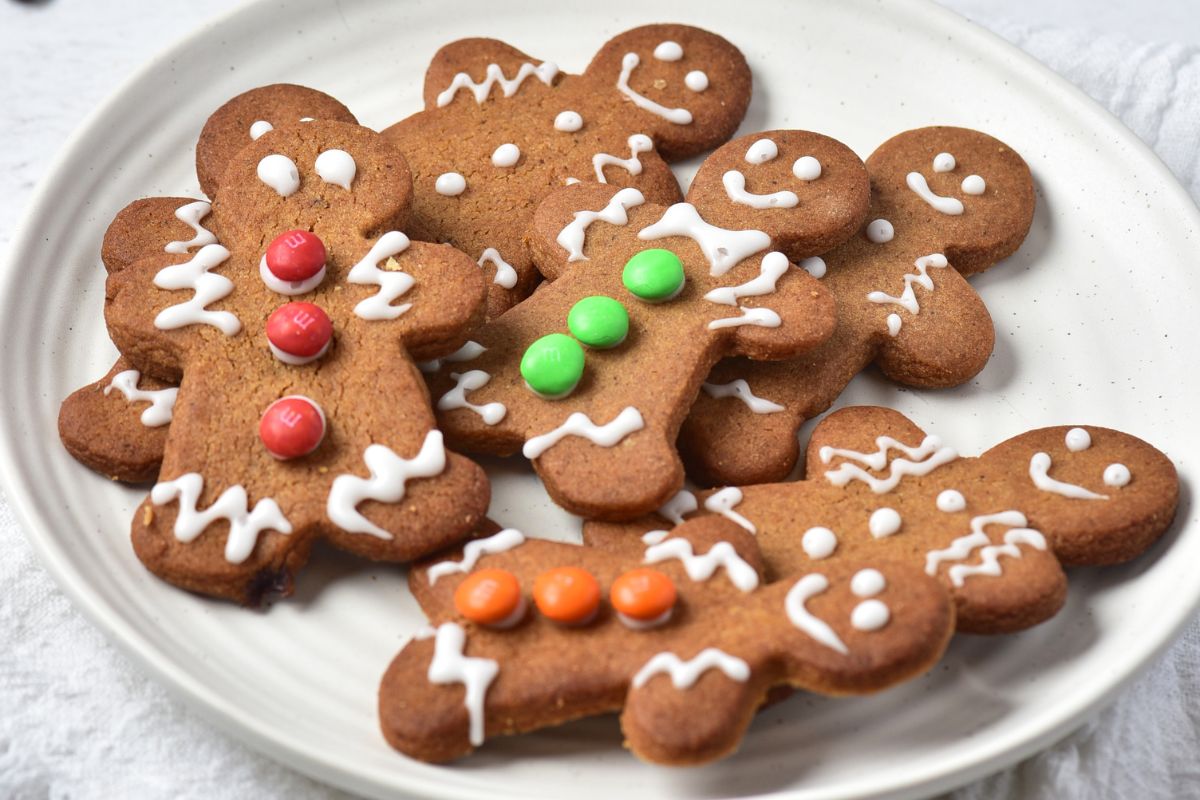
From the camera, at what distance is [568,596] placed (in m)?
2.21

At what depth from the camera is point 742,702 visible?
2146 millimetres

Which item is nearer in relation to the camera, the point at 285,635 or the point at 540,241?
the point at 285,635

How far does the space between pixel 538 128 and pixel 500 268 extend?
16.5 inches

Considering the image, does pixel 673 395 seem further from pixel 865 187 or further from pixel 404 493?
pixel 865 187

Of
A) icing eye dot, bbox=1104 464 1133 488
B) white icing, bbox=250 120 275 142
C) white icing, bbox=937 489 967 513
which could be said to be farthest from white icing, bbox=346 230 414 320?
icing eye dot, bbox=1104 464 1133 488

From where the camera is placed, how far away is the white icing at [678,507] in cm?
251

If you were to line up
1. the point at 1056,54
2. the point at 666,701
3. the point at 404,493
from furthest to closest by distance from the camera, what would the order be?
the point at 1056,54 < the point at 404,493 < the point at 666,701

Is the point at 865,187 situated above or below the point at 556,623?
above

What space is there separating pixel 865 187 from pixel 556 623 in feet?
3.87

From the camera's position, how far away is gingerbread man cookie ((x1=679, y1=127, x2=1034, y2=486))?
8.66ft

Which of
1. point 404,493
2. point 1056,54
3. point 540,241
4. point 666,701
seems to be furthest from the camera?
point 1056,54

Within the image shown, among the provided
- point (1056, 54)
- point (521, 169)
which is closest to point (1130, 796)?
point (521, 169)

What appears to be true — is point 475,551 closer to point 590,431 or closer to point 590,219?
point 590,431

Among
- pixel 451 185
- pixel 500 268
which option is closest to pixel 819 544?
pixel 500 268
